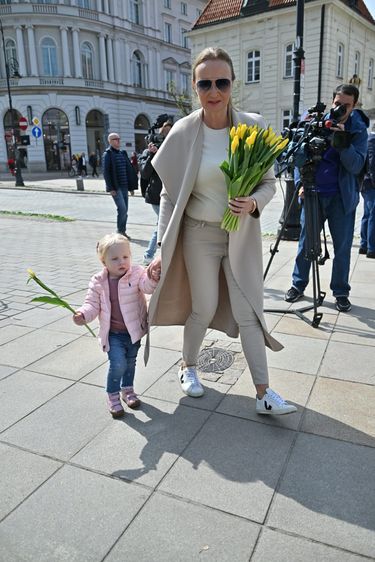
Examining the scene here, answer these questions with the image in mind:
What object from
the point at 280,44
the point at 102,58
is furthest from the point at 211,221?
the point at 102,58

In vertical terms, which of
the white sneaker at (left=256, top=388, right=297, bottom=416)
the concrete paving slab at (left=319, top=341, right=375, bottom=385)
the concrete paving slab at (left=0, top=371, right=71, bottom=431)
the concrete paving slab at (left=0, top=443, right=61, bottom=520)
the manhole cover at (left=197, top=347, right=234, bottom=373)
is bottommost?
the manhole cover at (left=197, top=347, right=234, bottom=373)

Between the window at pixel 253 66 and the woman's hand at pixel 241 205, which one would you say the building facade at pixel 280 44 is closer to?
the window at pixel 253 66

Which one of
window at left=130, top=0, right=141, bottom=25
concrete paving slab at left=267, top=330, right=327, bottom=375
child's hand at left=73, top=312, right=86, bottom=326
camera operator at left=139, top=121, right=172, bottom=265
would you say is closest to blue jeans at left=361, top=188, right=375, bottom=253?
camera operator at left=139, top=121, right=172, bottom=265

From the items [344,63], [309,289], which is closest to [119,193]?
[309,289]

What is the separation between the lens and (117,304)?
2.88 metres

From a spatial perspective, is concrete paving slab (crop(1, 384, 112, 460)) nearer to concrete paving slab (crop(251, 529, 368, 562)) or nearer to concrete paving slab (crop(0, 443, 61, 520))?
concrete paving slab (crop(0, 443, 61, 520))

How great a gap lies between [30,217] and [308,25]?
81.4ft

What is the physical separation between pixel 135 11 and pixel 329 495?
49761 mm

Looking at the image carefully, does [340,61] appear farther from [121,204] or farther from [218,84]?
[218,84]

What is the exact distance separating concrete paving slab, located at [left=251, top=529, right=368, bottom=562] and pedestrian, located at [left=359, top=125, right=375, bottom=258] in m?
5.72

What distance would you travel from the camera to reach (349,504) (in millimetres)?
2105

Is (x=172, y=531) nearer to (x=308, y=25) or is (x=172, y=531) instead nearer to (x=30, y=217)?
(x=30, y=217)

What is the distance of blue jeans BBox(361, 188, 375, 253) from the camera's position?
6898 mm

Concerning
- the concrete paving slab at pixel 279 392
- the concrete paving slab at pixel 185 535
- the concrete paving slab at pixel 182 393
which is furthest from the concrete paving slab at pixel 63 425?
the concrete paving slab at pixel 279 392
